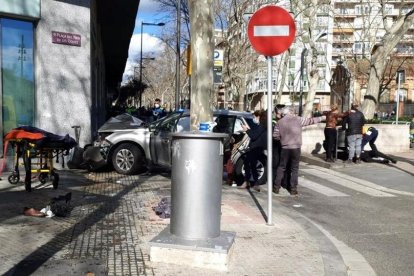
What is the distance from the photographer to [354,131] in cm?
1558

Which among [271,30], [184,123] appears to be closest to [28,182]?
[184,123]

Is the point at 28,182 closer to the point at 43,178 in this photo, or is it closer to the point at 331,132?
the point at 43,178

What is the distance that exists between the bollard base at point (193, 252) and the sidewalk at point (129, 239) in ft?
0.24

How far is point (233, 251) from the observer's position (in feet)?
18.7

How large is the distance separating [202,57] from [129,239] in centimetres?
261

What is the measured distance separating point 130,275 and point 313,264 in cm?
199

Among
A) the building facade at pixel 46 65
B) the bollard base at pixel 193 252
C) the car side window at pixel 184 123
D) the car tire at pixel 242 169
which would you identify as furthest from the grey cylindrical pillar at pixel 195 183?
the building facade at pixel 46 65

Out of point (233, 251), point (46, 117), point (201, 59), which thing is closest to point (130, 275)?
point (233, 251)

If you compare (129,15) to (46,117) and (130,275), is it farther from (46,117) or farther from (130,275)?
(130,275)

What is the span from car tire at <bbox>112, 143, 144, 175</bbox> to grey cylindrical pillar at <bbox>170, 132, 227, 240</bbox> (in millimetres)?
7104

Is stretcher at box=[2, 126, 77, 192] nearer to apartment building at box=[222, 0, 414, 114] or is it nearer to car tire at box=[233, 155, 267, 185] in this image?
car tire at box=[233, 155, 267, 185]

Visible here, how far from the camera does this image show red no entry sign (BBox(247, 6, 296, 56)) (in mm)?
6895

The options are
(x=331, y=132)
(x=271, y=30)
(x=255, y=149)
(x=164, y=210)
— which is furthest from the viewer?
(x=331, y=132)

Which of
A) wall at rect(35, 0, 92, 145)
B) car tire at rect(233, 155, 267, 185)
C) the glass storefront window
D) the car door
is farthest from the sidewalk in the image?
wall at rect(35, 0, 92, 145)
